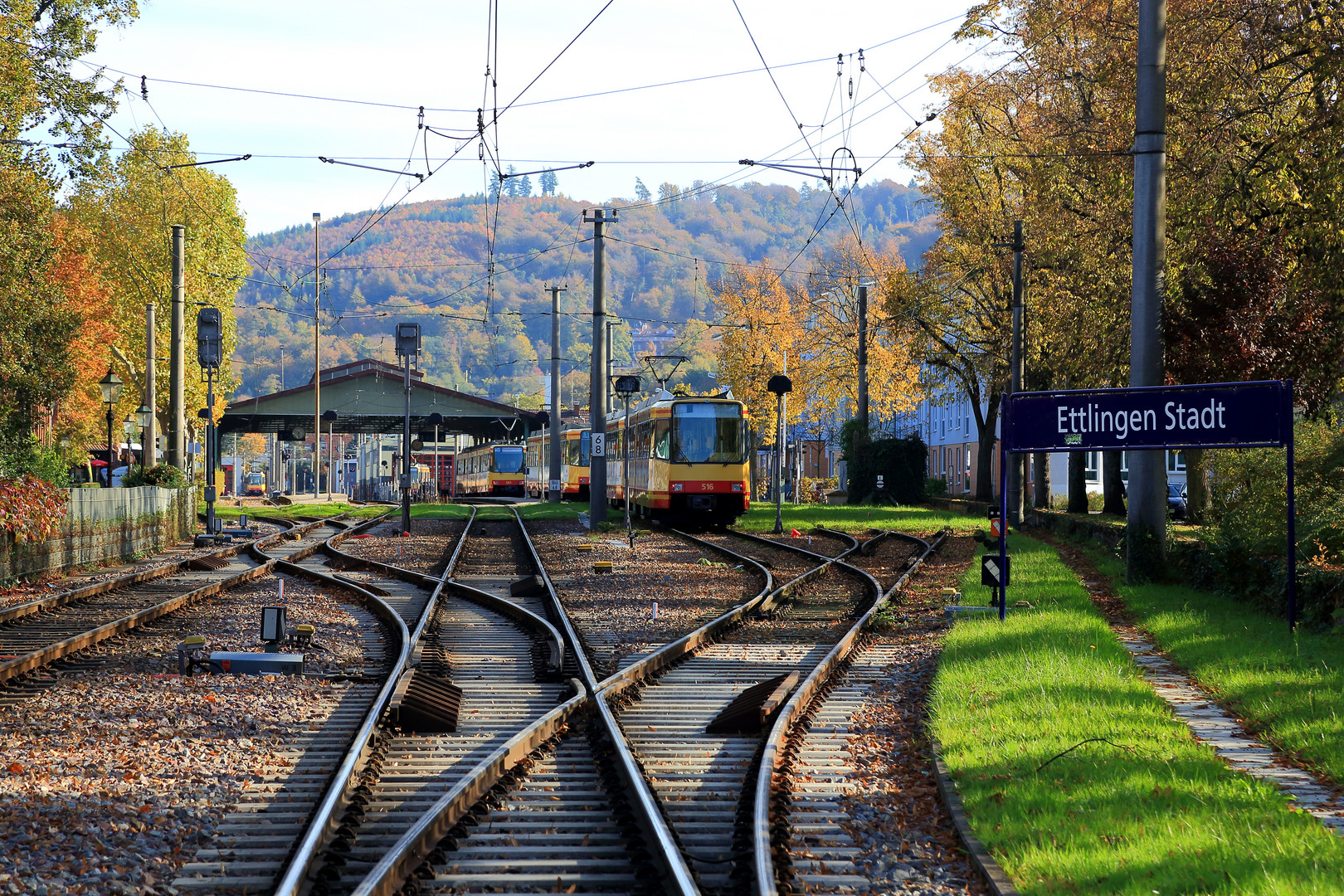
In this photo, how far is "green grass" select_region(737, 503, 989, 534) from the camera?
35.7 meters

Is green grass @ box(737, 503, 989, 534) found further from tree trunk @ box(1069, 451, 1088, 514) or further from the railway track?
the railway track

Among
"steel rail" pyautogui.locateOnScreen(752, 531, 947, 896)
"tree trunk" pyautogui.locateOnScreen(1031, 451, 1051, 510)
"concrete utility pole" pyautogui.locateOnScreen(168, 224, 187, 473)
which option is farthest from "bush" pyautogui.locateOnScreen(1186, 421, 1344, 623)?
"tree trunk" pyautogui.locateOnScreen(1031, 451, 1051, 510)

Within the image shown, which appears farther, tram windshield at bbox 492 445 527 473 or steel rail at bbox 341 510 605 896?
tram windshield at bbox 492 445 527 473

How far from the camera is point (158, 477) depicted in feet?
110

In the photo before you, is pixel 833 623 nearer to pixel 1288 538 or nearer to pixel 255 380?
pixel 1288 538

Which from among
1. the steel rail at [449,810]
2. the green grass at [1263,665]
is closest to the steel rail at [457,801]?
the steel rail at [449,810]

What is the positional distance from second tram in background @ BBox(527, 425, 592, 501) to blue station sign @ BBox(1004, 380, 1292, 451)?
42933mm

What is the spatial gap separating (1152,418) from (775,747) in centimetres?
780

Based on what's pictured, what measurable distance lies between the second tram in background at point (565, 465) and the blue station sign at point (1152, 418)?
4293 centimetres

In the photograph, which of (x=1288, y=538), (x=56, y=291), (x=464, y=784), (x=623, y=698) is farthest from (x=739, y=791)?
(x=56, y=291)

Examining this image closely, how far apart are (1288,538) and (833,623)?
191 inches

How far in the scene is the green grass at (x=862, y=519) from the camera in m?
35.7

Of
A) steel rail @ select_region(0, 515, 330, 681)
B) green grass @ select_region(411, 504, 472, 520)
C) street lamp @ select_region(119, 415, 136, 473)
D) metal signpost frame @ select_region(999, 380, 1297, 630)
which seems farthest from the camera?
street lamp @ select_region(119, 415, 136, 473)

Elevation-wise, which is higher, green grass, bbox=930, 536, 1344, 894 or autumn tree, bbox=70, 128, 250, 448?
autumn tree, bbox=70, 128, 250, 448
